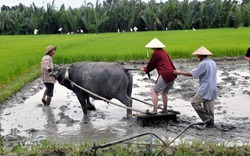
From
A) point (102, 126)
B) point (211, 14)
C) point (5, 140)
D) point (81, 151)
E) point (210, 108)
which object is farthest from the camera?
point (211, 14)

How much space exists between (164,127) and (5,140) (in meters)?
2.30

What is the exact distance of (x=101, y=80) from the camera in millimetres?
7023

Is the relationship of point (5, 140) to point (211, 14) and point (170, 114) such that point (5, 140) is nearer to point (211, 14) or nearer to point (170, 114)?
point (170, 114)

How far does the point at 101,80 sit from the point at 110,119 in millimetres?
678

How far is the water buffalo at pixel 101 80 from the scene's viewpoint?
6.85 meters

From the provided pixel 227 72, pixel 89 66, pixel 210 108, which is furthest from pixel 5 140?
pixel 227 72

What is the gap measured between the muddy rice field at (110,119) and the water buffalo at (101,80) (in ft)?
1.27

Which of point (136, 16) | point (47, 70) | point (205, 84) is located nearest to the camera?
point (205, 84)

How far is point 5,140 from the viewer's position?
18.8ft

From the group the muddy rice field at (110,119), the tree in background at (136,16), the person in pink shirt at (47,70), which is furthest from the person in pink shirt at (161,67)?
the tree in background at (136,16)

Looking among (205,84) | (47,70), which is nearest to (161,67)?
(205,84)

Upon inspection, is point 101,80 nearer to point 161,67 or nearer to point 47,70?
point 161,67

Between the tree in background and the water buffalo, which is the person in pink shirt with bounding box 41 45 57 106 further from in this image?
the tree in background

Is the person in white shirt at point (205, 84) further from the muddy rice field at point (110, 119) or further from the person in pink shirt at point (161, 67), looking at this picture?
the person in pink shirt at point (161, 67)
